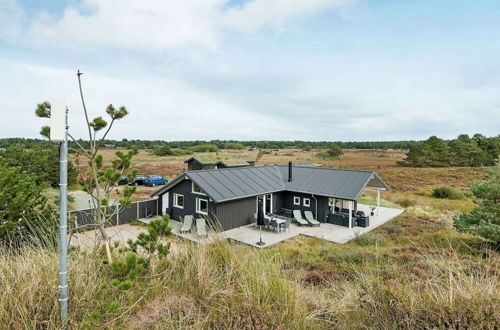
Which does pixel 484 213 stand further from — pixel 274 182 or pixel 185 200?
pixel 185 200

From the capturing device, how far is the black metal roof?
48.1 feet

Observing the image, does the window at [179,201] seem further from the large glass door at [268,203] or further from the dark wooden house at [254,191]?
the large glass door at [268,203]

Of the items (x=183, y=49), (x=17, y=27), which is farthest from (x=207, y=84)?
(x=17, y=27)

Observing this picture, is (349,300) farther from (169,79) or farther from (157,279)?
(169,79)

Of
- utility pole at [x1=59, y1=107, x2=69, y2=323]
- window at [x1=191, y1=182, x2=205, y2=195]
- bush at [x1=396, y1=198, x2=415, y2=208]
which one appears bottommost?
bush at [x1=396, y1=198, x2=415, y2=208]

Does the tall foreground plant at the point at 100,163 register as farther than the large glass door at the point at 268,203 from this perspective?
No

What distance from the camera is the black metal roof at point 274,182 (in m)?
14.7

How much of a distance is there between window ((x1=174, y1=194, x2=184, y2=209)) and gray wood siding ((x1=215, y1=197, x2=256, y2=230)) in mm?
2994

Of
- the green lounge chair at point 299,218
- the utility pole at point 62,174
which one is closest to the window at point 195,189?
the green lounge chair at point 299,218

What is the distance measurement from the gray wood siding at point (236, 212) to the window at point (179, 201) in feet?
9.82

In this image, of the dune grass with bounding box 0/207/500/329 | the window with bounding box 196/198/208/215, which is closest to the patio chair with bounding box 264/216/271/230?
the window with bounding box 196/198/208/215

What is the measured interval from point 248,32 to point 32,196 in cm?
1276

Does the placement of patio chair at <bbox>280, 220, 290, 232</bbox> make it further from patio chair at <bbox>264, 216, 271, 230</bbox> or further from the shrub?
the shrub

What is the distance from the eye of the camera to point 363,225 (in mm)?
15266
